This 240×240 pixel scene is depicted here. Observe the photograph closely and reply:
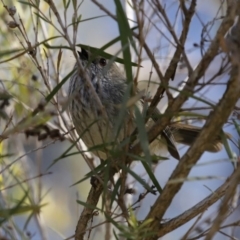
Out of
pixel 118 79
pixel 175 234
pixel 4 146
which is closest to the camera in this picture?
pixel 118 79

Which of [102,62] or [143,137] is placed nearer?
[143,137]

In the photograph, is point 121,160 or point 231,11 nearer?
point 231,11

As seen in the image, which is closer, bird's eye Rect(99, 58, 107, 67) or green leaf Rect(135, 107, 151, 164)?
green leaf Rect(135, 107, 151, 164)

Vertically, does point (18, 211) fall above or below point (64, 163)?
below

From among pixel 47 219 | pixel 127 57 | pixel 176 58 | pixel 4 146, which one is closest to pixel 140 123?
pixel 127 57

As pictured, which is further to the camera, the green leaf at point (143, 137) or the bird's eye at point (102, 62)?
the bird's eye at point (102, 62)

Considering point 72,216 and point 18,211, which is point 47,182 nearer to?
point 72,216

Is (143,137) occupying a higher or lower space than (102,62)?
lower

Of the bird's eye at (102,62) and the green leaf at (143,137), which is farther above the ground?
the bird's eye at (102,62)

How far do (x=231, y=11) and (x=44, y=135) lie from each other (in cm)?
51

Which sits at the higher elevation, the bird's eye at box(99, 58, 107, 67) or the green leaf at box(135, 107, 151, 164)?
the bird's eye at box(99, 58, 107, 67)

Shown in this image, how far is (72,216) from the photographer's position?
4.10 m

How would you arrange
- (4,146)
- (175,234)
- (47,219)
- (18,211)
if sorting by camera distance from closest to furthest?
(18,211), (4,146), (47,219), (175,234)

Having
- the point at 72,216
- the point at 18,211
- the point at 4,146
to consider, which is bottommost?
the point at 18,211
